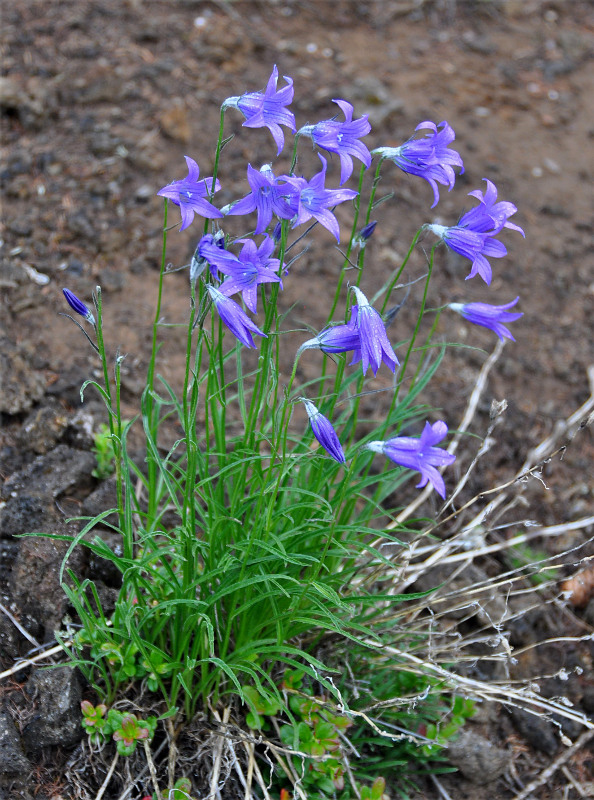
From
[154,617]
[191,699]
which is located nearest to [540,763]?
[191,699]

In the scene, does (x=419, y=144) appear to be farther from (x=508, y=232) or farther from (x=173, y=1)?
(x=173, y=1)

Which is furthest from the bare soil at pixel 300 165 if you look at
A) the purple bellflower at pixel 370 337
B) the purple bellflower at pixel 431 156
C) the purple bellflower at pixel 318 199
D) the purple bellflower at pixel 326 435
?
the purple bellflower at pixel 431 156

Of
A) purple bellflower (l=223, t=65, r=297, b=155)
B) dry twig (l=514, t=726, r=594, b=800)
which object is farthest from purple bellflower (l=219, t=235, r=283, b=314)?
dry twig (l=514, t=726, r=594, b=800)

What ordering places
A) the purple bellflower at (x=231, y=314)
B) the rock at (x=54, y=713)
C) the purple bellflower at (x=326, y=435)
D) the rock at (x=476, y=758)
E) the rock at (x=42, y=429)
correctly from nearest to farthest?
1. the purple bellflower at (x=231, y=314)
2. the purple bellflower at (x=326, y=435)
3. the rock at (x=54, y=713)
4. the rock at (x=476, y=758)
5. the rock at (x=42, y=429)

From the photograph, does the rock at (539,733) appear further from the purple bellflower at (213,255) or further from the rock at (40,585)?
the purple bellflower at (213,255)

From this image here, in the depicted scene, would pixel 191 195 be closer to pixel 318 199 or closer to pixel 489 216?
pixel 318 199

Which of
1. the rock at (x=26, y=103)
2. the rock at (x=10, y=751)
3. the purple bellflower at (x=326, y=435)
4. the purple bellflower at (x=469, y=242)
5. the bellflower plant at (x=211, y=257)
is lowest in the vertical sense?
the rock at (x=10, y=751)

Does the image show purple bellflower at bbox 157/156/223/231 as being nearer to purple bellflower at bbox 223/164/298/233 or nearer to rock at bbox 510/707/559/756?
purple bellflower at bbox 223/164/298/233
